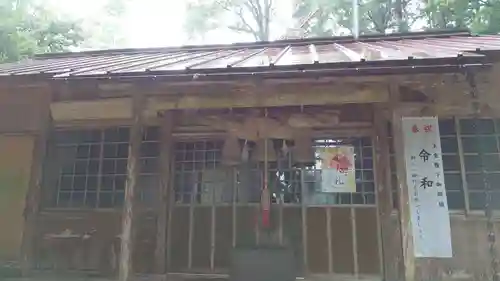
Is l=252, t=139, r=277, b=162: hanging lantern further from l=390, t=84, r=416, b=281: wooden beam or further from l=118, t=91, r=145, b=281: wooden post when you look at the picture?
l=390, t=84, r=416, b=281: wooden beam

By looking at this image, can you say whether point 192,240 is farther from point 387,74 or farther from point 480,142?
point 480,142

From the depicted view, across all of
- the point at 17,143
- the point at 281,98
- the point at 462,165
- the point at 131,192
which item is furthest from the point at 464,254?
the point at 17,143

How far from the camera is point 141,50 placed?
980 centimetres

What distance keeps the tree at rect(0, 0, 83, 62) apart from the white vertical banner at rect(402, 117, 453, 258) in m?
12.3

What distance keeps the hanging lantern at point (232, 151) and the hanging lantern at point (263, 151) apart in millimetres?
251

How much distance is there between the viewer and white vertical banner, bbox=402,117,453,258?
5180 mm

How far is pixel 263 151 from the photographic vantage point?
22.0ft

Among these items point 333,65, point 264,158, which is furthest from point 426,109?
point 264,158

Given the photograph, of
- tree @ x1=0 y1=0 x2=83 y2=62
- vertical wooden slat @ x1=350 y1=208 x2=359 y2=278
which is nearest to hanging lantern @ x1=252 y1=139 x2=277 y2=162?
vertical wooden slat @ x1=350 y1=208 x2=359 y2=278

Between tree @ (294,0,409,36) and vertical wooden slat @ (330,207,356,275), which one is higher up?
tree @ (294,0,409,36)

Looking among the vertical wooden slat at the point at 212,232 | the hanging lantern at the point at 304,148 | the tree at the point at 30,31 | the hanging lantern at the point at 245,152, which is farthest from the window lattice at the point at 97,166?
the tree at the point at 30,31

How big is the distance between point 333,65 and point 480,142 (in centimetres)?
304

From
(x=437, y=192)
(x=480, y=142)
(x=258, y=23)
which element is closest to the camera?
(x=437, y=192)

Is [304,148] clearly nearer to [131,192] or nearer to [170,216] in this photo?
[170,216]
